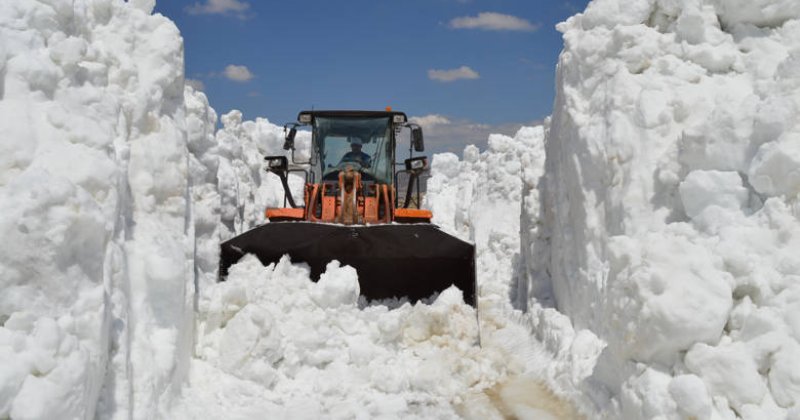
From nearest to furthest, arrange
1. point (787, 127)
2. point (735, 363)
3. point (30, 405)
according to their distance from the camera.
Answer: point (30, 405) < point (735, 363) < point (787, 127)

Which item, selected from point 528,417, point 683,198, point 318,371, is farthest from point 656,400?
point 318,371

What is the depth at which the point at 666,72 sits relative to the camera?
571cm

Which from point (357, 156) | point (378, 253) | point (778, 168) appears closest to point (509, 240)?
point (357, 156)

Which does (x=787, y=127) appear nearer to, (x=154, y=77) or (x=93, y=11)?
(x=154, y=77)

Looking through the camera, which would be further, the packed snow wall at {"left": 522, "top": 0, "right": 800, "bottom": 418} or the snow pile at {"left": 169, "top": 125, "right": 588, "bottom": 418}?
the snow pile at {"left": 169, "top": 125, "right": 588, "bottom": 418}

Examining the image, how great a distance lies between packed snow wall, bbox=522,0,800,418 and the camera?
3436 millimetres

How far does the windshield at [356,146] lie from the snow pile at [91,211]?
3.13m

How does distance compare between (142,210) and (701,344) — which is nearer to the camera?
(701,344)

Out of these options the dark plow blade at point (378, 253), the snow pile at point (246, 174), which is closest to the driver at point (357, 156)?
the dark plow blade at point (378, 253)

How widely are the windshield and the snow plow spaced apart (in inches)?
0.5

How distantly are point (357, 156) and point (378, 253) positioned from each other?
6.17ft

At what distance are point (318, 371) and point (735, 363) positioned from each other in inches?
123

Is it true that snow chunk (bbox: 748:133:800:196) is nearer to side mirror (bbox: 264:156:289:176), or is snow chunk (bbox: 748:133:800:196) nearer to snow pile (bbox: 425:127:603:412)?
snow pile (bbox: 425:127:603:412)

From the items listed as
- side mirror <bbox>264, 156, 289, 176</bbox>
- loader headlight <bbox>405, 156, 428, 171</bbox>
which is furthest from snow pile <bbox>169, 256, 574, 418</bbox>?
loader headlight <bbox>405, 156, 428, 171</bbox>
